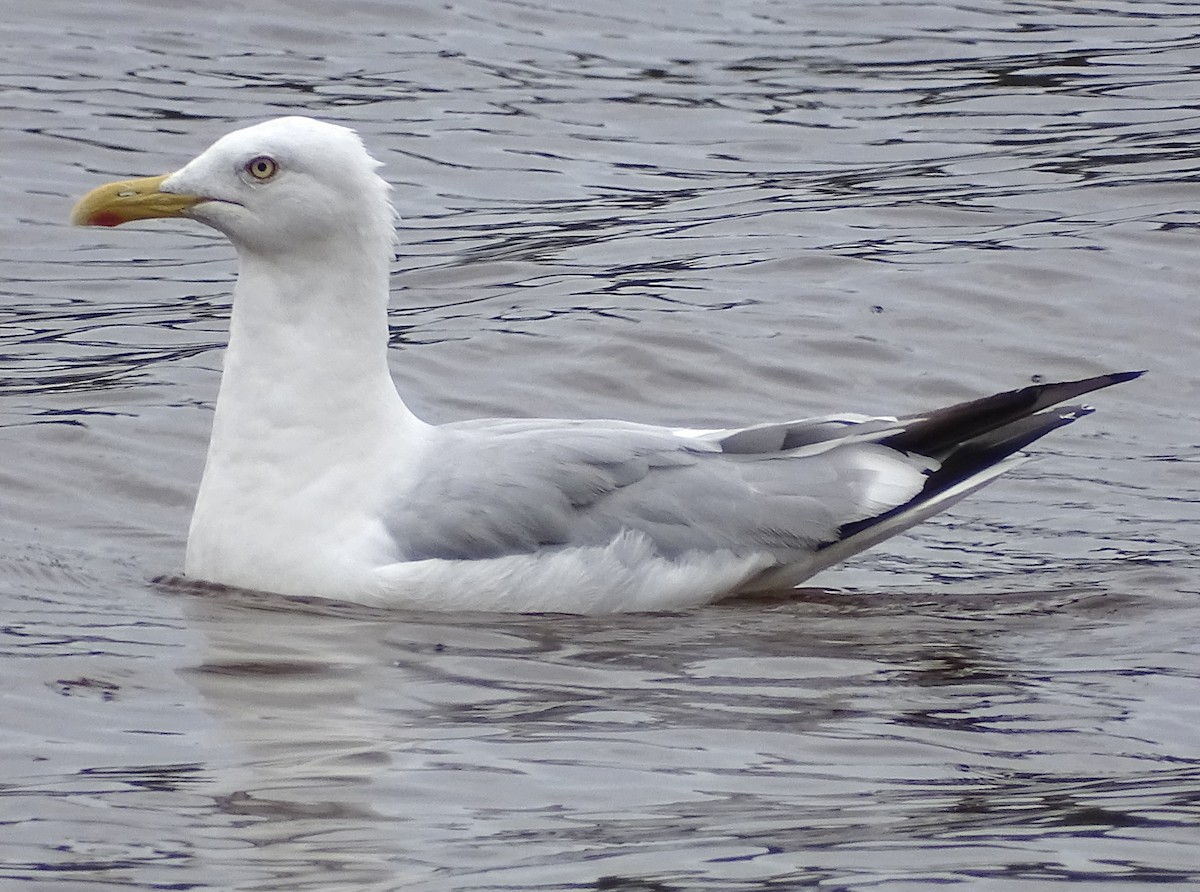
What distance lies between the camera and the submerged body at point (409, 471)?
6.44 metres

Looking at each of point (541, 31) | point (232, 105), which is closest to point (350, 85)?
point (232, 105)

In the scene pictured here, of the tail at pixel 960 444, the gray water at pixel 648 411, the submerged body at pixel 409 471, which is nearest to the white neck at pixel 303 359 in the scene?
the submerged body at pixel 409 471

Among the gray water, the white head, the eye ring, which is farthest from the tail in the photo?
the eye ring

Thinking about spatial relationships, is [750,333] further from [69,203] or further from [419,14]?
[419,14]

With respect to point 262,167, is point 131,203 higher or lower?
lower

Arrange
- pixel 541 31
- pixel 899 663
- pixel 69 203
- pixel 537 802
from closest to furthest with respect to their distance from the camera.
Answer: pixel 537 802 < pixel 899 663 < pixel 69 203 < pixel 541 31

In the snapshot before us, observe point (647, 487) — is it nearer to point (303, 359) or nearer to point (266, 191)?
point (303, 359)

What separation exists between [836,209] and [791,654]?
19.4 ft

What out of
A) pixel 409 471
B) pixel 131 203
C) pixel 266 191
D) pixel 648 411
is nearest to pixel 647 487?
pixel 409 471

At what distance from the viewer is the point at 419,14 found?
50.1ft

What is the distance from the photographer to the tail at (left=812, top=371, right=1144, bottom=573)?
22.7ft

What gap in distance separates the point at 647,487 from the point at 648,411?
246 cm

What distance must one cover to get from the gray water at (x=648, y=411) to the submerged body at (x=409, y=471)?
157mm

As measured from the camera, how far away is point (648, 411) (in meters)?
9.15
